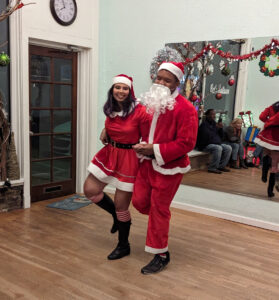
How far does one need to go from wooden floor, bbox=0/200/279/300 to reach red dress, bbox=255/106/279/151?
0.86 meters

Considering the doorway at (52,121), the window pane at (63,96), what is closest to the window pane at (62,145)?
the doorway at (52,121)

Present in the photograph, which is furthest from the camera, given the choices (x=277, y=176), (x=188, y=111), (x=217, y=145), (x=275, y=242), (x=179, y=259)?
(x=217, y=145)

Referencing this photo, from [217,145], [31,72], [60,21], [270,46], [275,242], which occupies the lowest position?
[275,242]

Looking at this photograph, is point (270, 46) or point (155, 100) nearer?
point (155, 100)

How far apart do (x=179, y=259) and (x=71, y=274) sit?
2.78 feet

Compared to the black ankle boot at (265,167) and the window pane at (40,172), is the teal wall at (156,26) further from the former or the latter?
the black ankle boot at (265,167)

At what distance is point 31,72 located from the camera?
12.3ft

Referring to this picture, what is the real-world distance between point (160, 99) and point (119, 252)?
4.00ft

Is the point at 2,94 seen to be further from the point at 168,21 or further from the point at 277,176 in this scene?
the point at 277,176

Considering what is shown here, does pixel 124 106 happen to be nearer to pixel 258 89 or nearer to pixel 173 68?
pixel 173 68

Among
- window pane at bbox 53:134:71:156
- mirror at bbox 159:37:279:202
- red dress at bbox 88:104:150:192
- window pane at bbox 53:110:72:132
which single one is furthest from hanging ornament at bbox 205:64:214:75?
window pane at bbox 53:134:71:156

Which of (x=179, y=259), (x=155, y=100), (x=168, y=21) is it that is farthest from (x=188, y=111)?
(x=168, y=21)

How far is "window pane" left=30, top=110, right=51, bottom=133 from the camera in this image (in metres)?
3.85

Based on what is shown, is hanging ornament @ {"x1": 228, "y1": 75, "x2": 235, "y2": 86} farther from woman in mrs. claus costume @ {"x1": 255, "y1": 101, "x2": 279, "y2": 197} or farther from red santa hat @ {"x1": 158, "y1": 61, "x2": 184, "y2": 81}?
red santa hat @ {"x1": 158, "y1": 61, "x2": 184, "y2": 81}
